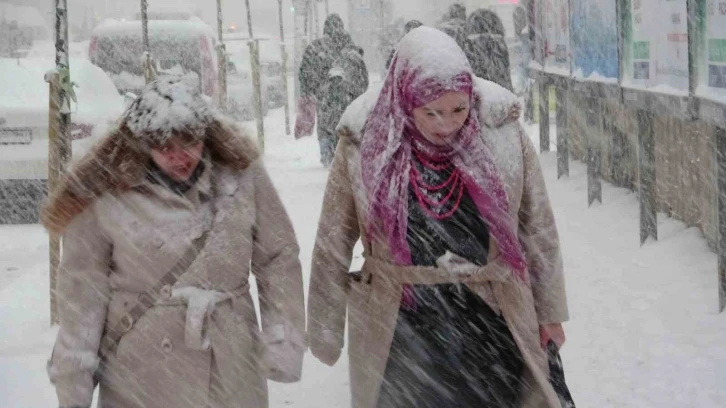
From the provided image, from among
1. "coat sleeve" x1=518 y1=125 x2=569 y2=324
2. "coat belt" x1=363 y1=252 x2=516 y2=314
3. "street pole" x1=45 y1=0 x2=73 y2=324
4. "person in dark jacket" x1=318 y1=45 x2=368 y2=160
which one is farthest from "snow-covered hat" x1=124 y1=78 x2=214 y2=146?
"person in dark jacket" x1=318 y1=45 x2=368 y2=160

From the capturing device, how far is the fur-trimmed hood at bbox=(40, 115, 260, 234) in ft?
10.4

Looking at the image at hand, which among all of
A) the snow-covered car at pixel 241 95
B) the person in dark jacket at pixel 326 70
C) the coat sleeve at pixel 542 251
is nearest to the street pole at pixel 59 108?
the coat sleeve at pixel 542 251

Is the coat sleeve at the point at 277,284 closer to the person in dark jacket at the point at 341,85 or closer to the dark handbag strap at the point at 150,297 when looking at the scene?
the dark handbag strap at the point at 150,297

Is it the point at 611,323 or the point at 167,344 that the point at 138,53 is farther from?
the point at 167,344

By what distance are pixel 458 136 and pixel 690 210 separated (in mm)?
5327

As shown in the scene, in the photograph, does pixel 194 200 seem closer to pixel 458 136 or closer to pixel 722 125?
pixel 458 136

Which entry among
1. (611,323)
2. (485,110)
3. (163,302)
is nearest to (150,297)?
(163,302)

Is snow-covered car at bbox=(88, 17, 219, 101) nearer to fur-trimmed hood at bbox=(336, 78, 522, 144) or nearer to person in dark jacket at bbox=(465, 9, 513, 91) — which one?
person in dark jacket at bbox=(465, 9, 513, 91)

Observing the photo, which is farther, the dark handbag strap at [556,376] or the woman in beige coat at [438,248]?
the dark handbag strap at [556,376]

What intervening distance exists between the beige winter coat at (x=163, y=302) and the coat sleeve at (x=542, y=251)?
0.78 metres

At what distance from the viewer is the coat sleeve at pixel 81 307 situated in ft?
10.4

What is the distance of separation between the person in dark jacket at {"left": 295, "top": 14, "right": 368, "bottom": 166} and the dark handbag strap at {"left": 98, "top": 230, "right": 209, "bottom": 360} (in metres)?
10.8

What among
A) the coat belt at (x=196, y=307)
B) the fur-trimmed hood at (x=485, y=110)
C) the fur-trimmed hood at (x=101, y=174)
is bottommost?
the coat belt at (x=196, y=307)

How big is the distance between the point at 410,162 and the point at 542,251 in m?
0.53
